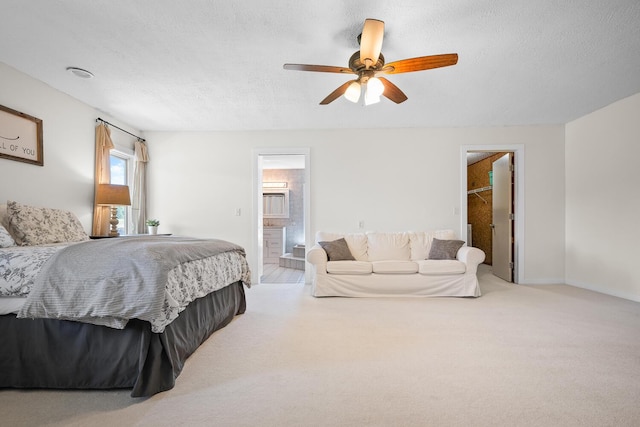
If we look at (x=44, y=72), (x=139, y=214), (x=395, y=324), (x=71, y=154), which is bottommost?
(x=395, y=324)

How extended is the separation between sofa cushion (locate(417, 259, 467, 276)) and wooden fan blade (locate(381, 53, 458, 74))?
2518 mm

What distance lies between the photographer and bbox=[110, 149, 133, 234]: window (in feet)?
14.9

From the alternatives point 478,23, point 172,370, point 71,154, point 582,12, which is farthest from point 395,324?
point 71,154

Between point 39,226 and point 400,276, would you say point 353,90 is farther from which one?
point 39,226

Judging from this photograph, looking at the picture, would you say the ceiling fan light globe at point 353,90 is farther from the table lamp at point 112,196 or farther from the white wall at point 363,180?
the table lamp at point 112,196

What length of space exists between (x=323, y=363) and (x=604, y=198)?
454 cm

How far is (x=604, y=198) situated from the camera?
13.5 ft

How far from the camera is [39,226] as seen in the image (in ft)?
8.72

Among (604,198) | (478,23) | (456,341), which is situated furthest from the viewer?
(604,198)

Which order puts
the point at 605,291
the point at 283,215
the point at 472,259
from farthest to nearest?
the point at 283,215 → the point at 605,291 → the point at 472,259

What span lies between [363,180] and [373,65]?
2.65 meters

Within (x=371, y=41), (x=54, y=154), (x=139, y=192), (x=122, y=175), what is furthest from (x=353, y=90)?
(x=122, y=175)

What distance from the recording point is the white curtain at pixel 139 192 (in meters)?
4.75

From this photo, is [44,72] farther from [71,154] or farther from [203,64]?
[203,64]
